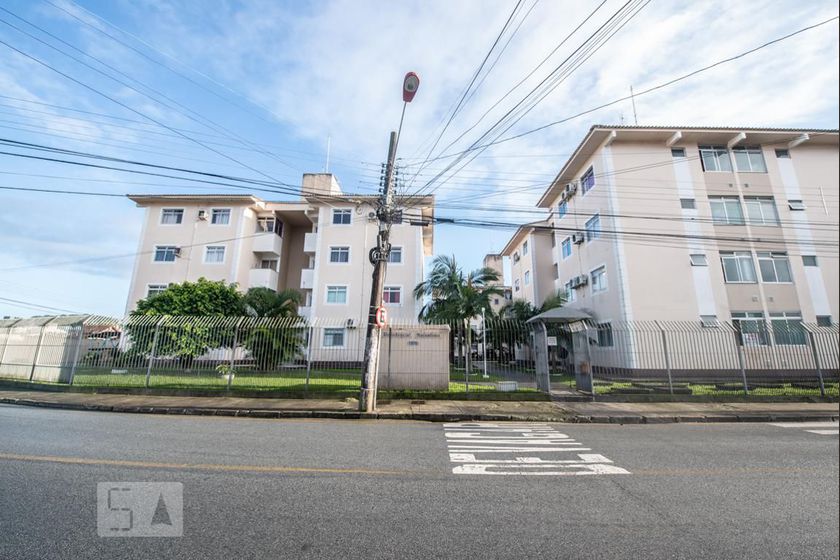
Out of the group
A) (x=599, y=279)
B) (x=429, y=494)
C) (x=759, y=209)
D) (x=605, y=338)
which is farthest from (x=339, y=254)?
(x=759, y=209)

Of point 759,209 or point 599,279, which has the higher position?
point 599,279

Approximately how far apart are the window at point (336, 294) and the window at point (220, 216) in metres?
9.77

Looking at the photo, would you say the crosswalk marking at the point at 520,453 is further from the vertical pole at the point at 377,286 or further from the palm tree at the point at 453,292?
the palm tree at the point at 453,292

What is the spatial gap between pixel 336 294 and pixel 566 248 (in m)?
16.6

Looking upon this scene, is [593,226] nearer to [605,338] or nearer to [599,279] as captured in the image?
[599,279]

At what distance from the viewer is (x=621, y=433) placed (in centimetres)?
818

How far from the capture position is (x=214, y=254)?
27.1 meters

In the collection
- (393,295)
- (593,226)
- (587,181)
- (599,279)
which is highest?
(587,181)

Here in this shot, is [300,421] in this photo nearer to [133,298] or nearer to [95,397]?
[95,397]

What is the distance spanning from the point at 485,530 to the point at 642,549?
4.26 ft

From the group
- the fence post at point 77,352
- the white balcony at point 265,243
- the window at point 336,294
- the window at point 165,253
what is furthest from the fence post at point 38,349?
the white balcony at point 265,243

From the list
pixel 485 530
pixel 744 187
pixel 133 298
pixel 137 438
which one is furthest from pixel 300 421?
pixel 133 298

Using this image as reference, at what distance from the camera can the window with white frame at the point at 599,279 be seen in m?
21.0

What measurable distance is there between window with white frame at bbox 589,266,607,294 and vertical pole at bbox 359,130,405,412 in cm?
1451
